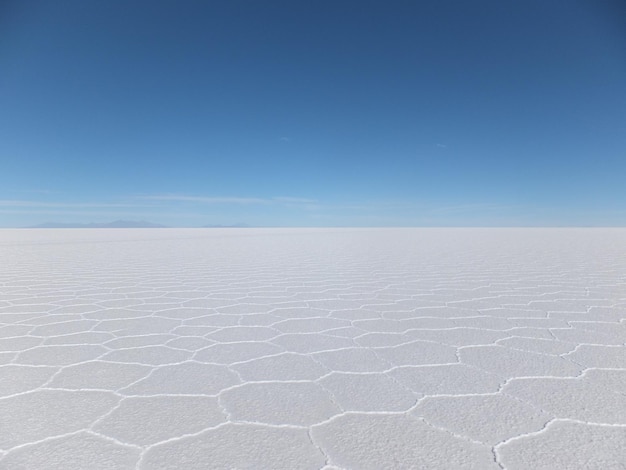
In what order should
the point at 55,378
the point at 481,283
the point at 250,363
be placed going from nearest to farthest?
the point at 55,378 < the point at 250,363 < the point at 481,283

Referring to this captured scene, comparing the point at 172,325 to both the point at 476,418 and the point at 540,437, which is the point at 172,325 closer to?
the point at 476,418

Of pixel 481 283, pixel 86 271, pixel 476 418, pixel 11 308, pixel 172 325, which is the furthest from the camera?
pixel 86 271

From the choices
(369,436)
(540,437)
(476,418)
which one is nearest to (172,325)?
(369,436)

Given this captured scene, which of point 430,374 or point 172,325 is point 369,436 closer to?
point 430,374

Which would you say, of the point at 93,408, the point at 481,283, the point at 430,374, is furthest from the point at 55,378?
the point at 481,283

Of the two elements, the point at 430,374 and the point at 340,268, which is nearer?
the point at 430,374

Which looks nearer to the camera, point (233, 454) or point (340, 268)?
point (233, 454)
